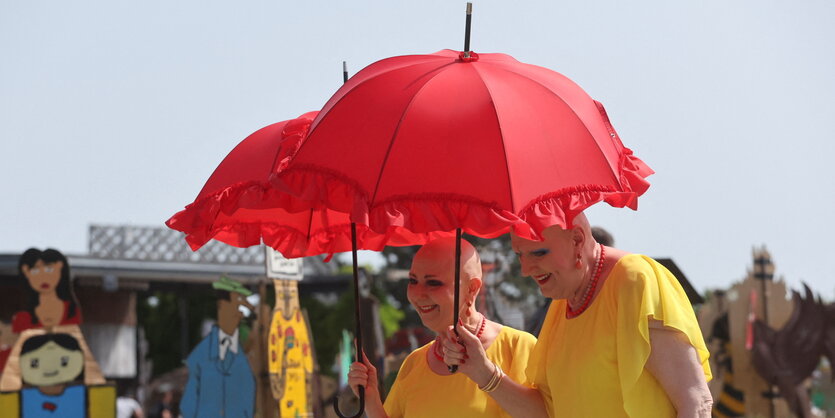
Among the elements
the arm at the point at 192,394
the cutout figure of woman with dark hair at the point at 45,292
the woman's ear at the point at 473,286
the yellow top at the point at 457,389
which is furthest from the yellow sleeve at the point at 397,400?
the cutout figure of woman with dark hair at the point at 45,292

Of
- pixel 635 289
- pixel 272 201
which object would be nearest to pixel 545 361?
pixel 635 289

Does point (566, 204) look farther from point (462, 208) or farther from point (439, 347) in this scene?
point (439, 347)

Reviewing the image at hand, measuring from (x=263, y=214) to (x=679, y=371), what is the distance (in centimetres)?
207

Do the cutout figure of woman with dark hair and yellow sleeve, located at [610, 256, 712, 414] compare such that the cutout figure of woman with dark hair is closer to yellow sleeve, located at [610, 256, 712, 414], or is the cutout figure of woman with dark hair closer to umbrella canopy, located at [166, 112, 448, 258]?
umbrella canopy, located at [166, 112, 448, 258]

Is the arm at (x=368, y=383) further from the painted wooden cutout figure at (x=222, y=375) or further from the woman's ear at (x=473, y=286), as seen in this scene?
the painted wooden cutout figure at (x=222, y=375)

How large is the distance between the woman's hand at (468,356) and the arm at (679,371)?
0.58m

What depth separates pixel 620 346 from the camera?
3.44m

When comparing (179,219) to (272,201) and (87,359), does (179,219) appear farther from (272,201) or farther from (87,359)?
(87,359)

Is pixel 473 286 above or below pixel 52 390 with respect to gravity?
above

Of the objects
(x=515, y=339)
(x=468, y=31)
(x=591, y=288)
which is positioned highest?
(x=468, y=31)

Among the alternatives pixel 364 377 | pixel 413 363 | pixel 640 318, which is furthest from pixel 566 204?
pixel 413 363

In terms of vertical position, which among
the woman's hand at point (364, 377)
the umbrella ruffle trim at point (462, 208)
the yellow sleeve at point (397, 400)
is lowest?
the yellow sleeve at point (397, 400)

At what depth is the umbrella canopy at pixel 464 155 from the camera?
336 cm

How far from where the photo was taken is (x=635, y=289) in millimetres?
3449
